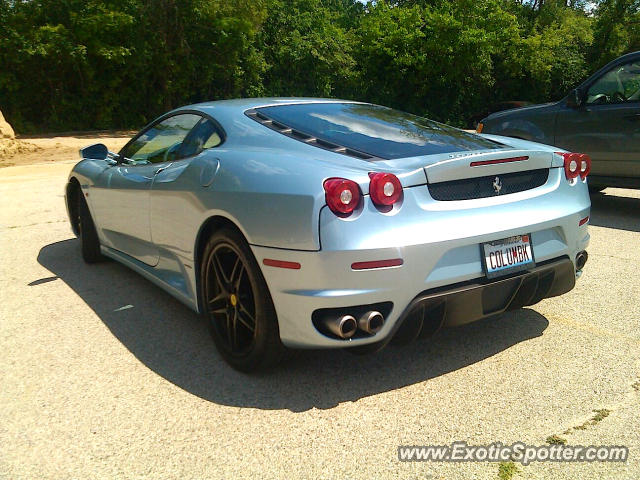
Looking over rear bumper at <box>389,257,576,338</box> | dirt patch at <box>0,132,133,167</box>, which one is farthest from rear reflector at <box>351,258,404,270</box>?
dirt patch at <box>0,132,133,167</box>

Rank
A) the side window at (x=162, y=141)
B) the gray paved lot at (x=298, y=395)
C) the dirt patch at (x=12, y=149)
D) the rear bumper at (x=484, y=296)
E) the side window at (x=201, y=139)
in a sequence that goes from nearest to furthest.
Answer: the gray paved lot at (x=298, y=395) → the rear bumper at (x=484, y=296) → the side window at (x=201, y=139) → the side window at (x=162, y=141) → the dirt patch at (x=12, y=149)

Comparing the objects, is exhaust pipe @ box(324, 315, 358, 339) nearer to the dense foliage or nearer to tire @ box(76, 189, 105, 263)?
tire @ box(76, 189, 105, 263)

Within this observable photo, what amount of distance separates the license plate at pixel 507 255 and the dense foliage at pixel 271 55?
20.8 meters

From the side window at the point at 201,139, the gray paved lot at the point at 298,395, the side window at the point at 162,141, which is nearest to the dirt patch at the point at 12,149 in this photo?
the side window at the point at 162,141

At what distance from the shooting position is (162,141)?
4.32m

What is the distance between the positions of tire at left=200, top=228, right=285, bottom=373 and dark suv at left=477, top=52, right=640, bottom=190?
5.27 meters

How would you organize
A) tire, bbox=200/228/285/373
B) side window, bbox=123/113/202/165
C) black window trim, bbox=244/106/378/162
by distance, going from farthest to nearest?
side window, bbox=123/113/202/165, black window trim, bbox=244/106/378/162, tire, bbox=200/228/285/373

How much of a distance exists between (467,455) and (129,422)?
1.47 metres

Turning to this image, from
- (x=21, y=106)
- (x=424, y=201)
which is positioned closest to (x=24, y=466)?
(x=424, y=201)

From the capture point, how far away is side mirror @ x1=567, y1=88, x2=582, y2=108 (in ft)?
23.7

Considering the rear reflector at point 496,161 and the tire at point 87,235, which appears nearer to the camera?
the rear reflector at point 496,161

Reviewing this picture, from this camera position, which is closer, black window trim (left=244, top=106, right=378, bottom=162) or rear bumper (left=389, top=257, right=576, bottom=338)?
rear bumper (left=389, top=257, right=576, bottom=338)

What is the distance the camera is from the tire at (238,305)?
2924 millimetres

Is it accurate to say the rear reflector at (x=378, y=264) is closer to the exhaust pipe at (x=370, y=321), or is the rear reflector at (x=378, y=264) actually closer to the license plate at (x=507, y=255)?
the exhaust pipe at (x=370, y=321)
